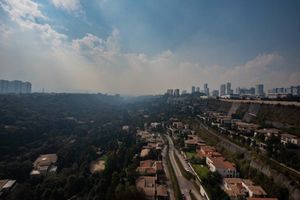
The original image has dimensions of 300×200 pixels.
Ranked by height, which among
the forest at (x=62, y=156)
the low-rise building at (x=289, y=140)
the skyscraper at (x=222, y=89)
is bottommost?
the forest at (x=62, y=156)

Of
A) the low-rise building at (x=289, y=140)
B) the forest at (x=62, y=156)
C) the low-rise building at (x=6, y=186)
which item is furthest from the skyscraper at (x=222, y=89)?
the low-rise building at (x=6, y=186)

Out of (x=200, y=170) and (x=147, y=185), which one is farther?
(x=200, y=170)

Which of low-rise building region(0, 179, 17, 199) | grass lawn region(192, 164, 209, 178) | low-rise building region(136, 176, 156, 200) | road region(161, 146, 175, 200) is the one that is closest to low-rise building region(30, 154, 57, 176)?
low-rise building region(0, 179, 17, 199)

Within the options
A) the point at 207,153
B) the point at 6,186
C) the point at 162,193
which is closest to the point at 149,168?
the point at 162,193

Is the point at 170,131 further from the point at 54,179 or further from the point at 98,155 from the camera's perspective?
the point at 54,179

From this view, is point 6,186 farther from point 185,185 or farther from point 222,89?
point 222,89

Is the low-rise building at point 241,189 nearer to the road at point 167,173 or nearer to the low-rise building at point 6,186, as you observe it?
the road at point 167,173
